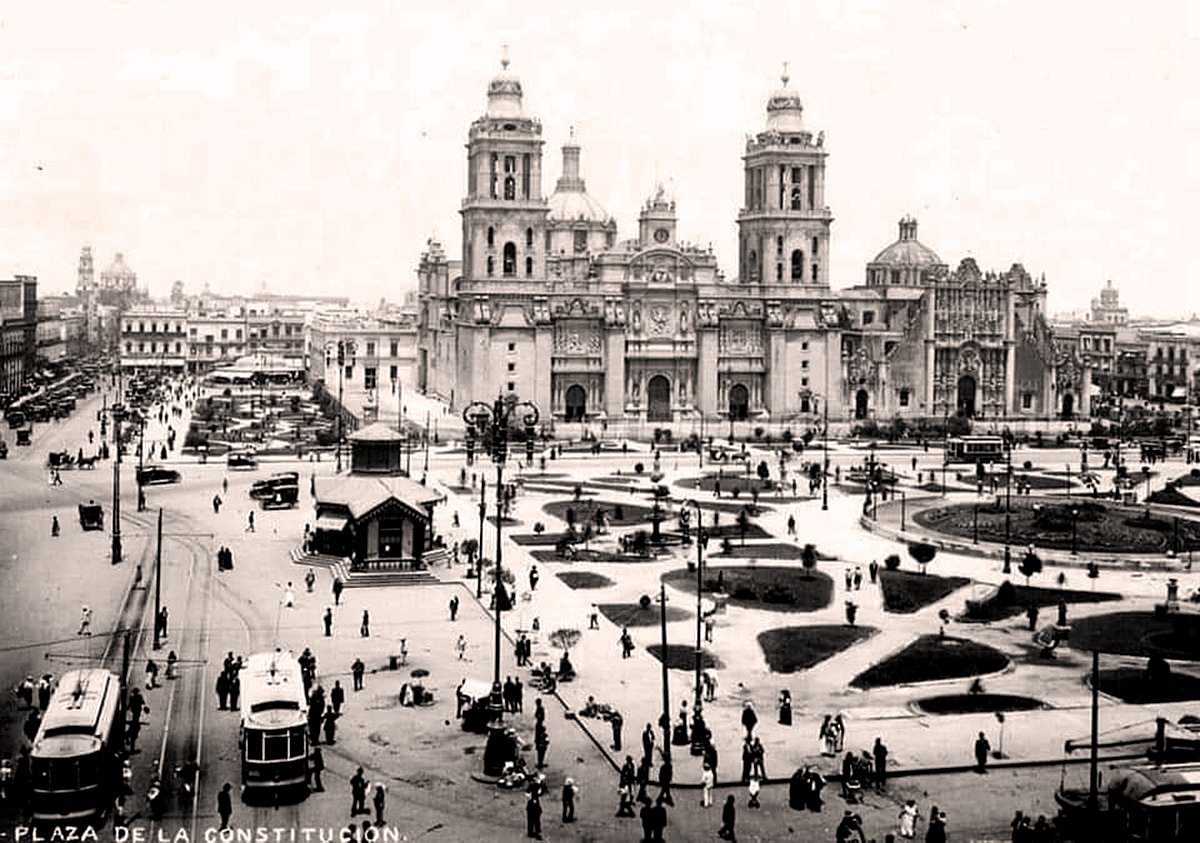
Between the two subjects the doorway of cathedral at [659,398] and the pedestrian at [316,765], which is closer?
the pedestrian at [316,765]

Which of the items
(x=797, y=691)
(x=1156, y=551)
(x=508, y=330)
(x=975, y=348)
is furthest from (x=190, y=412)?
(x=797, y=691)

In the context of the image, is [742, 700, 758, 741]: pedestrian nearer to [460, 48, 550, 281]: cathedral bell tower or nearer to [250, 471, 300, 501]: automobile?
[250, 471, 300, 501]: automobile

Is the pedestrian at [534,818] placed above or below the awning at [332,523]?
below

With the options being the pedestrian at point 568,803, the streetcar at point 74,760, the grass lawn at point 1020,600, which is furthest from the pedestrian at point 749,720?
the grass lawn at point 1020,600

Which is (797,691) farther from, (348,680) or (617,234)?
(617,234)

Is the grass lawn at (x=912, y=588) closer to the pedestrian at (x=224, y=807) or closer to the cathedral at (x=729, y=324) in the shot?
the pedestrian at (x=224, y=807)

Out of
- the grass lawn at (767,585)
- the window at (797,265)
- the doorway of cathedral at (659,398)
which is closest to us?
the grass lawn at (767,585)

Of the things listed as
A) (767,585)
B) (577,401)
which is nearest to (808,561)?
(767,585)

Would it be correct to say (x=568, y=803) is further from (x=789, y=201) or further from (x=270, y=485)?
(x=789, y=201)
